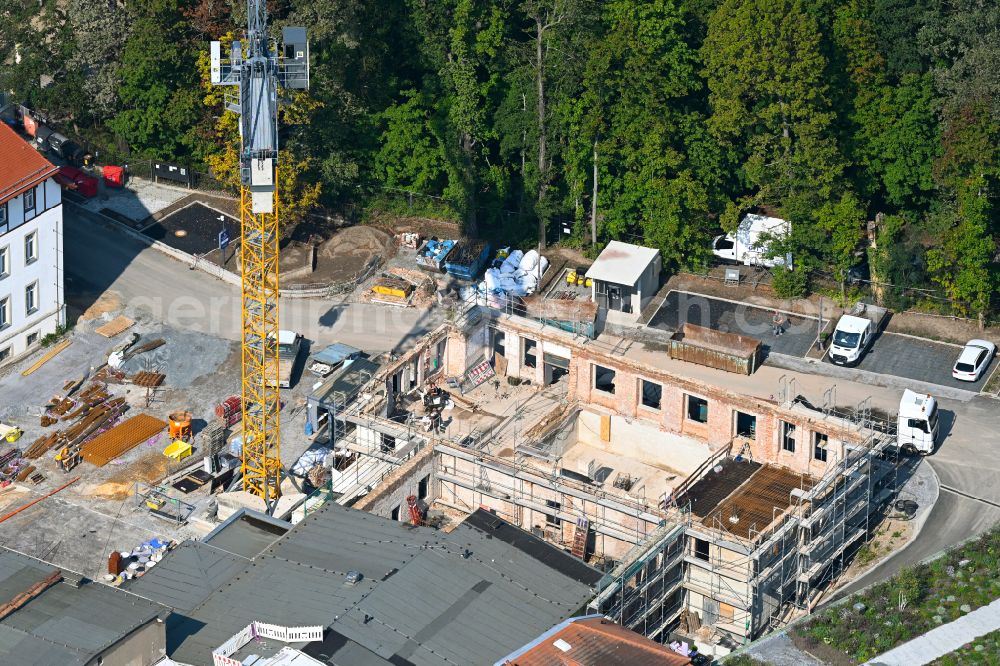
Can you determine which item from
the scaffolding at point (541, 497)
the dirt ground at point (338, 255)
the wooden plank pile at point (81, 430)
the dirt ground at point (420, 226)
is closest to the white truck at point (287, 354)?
the dirt ground at point (338, 255)

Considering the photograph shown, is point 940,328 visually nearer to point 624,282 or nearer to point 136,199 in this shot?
point 624,282

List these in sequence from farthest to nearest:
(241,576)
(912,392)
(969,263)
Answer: (969,263), (912,392), (241,576)

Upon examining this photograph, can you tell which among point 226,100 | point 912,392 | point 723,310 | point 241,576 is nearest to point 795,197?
point 723,310

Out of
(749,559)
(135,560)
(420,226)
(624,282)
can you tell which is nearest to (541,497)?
(749,559)

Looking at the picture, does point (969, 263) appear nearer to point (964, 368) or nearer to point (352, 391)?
point (964, 368)

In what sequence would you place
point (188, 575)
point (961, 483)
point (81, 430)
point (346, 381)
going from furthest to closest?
point (346, 381) → point (81, 430) → point (961, 483) → point (188, 575)

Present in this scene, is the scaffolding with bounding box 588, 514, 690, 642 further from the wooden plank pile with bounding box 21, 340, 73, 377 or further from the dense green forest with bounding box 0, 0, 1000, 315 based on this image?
the wooden plank pile with bounding box 21, 340, 73, 377
